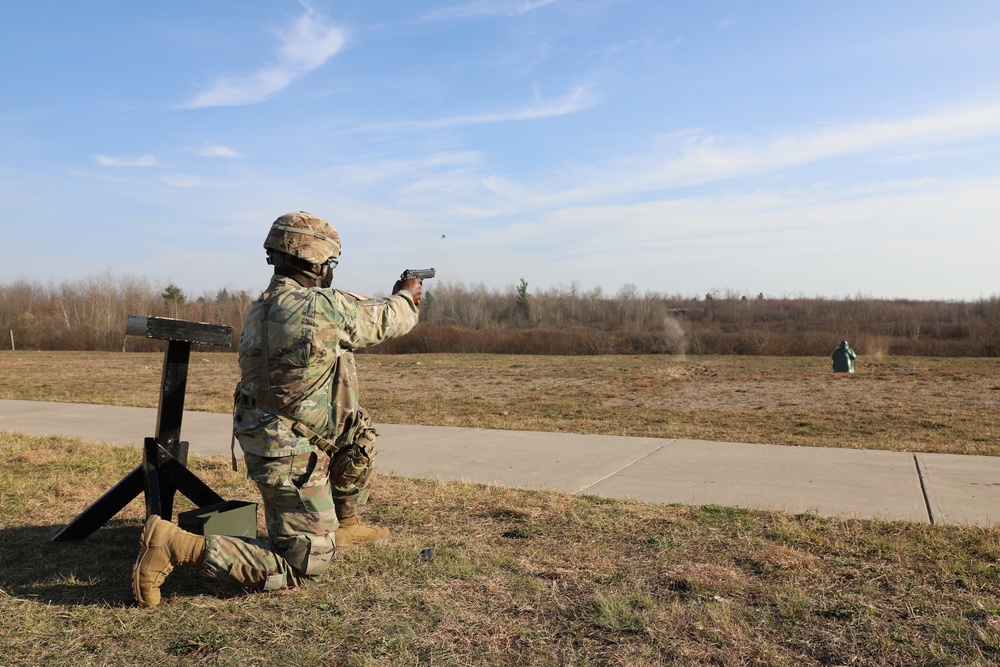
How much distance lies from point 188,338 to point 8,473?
11.0 ft

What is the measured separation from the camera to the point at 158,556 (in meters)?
3.45

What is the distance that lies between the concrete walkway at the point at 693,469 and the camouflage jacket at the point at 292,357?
253 centimetres

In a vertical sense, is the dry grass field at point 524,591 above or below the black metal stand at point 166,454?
below

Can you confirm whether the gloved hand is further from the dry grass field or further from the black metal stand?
the dry grass field

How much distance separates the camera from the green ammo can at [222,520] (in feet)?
12.9

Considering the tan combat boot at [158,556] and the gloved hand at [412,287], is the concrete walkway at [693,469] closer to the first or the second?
the gloved hand at [412,287]

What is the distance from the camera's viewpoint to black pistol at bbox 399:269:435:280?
4205 millimetres

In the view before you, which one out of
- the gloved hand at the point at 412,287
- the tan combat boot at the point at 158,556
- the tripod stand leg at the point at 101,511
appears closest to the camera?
the tan combat boot at the point at 158,556

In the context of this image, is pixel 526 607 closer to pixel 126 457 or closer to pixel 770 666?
pixel 770 666

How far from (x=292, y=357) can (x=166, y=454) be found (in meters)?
1.32

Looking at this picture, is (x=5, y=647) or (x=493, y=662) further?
(x=5, y=647)

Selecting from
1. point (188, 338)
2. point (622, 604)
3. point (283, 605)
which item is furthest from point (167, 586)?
point (622, 604)

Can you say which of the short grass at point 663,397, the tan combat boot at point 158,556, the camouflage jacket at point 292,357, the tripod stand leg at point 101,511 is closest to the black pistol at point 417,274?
the camouflage jacket at point 292,357

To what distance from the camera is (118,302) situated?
5722cm
